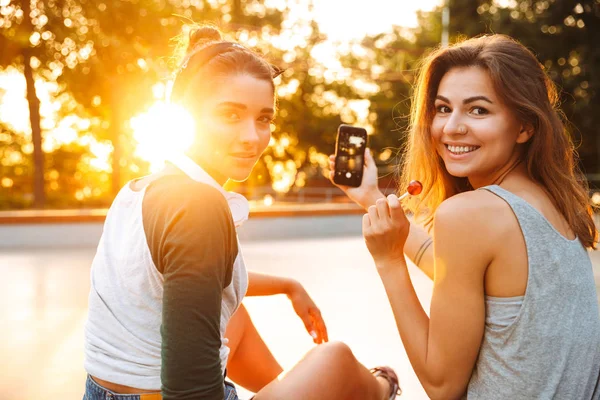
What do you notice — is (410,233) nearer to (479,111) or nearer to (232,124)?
(479,111)

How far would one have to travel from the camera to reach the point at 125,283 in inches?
53.7

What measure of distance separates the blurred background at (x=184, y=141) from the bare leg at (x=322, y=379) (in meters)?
0.68

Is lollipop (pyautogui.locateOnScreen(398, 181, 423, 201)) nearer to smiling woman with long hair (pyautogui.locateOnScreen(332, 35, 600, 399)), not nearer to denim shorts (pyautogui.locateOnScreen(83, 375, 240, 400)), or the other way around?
smiling woman with long hair (pyautogui.locateOnScreen(332, 35, 600, 399))

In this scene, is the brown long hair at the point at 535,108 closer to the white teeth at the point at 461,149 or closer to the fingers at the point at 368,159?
the white teeth at the point at 461,149

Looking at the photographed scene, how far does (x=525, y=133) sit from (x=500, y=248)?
415 millimetres

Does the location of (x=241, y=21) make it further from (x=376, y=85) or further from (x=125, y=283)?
(x=125, y=283)

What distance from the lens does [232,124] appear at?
160 cm

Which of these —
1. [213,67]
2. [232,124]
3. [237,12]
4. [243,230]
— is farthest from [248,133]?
[237,12]

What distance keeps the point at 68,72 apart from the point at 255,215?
7883 millimetres

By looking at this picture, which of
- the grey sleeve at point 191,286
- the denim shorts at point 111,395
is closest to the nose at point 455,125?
the grey sleeve at point 191,286

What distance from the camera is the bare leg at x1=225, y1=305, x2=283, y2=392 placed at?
2260 mm

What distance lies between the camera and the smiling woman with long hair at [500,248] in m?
1.46

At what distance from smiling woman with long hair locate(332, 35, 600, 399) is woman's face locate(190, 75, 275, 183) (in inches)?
16.9

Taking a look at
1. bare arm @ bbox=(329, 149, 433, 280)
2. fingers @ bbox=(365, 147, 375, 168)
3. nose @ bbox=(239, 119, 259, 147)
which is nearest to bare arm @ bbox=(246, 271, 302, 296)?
bare arm @ bbox=(329, 149, 433, 280)
